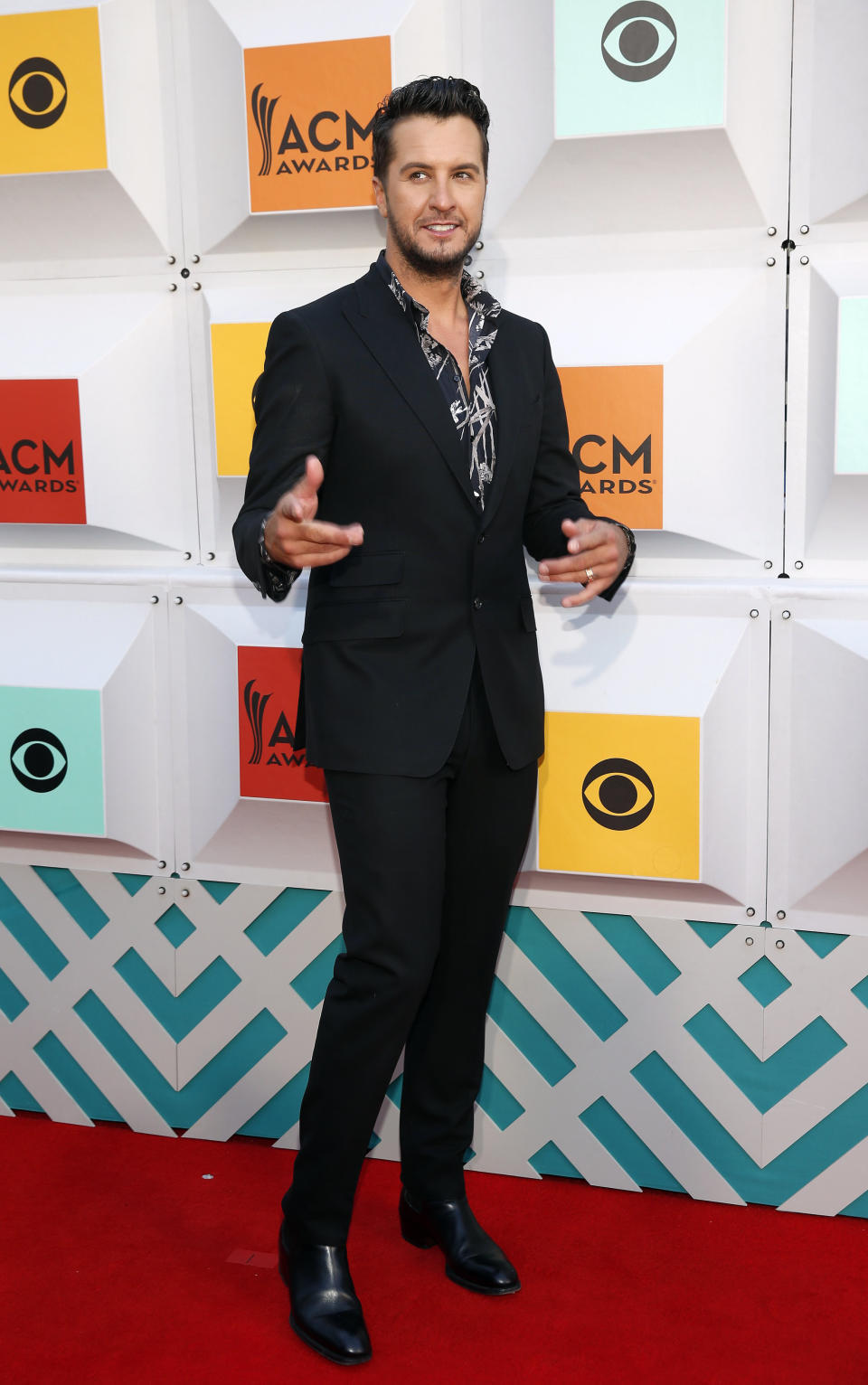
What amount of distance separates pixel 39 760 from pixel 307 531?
1.21 meters

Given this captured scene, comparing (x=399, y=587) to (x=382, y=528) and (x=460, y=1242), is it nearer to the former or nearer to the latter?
(x=382, y=528)

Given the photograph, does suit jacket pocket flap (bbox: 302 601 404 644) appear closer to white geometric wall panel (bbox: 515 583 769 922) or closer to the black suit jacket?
the black suit jacket

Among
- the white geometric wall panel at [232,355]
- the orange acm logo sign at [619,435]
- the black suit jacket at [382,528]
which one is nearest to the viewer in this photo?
the black suit jacket at [382,528]

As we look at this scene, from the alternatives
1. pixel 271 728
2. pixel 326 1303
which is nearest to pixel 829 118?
pixel 271 728

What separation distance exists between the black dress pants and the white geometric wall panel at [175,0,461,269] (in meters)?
0.98

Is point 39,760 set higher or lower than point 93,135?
lower

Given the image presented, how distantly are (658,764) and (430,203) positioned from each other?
105 centimetres

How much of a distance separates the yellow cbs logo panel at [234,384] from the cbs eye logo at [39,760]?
2.21 ft

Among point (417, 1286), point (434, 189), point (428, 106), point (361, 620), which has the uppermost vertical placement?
point (428, 106)

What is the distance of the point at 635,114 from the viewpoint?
88.3 inches

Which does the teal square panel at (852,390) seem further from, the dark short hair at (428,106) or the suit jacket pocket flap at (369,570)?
the suit jacket pocket flap at (369,570)

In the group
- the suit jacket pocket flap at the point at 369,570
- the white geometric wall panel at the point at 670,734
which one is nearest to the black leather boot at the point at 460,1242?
the white geometric wall panel at the point at 670,734

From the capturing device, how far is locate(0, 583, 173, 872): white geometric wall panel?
103 inches

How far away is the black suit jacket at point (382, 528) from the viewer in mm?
1960
